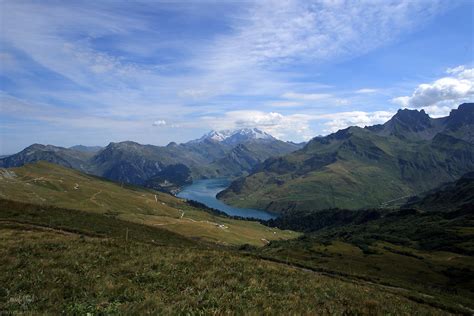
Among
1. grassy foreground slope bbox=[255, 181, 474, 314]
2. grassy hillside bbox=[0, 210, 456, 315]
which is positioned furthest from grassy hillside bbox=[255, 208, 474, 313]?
grassy hillside bbox=[0, 210, 456, 315]

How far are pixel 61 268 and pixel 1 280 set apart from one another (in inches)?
119

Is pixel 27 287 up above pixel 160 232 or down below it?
above

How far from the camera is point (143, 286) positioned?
16.4 m

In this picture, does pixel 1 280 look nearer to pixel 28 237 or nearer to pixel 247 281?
pixel 247 281

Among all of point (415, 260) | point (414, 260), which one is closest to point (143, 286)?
point (414, 260)

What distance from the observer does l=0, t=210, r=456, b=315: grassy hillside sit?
13.0 metres

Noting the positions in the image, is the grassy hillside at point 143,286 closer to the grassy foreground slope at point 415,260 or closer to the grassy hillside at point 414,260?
the grassy foreground slope at point 415,260

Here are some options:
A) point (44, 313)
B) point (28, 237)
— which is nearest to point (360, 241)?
point (28, 237)

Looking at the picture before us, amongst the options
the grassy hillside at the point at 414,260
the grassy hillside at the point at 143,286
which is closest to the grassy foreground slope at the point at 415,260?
the grassy hillside at the point at 414,260

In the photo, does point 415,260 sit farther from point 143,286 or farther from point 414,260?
point 143,286

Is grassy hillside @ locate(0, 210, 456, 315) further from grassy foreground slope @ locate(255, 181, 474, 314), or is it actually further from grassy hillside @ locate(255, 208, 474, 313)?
grassy hillside @ locate(255, 208, 474, 313)

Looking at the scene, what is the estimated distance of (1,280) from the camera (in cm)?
1581

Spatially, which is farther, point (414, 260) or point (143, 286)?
point (414, 260)

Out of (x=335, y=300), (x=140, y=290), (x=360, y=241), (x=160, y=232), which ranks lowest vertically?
(x=360, y=241)
